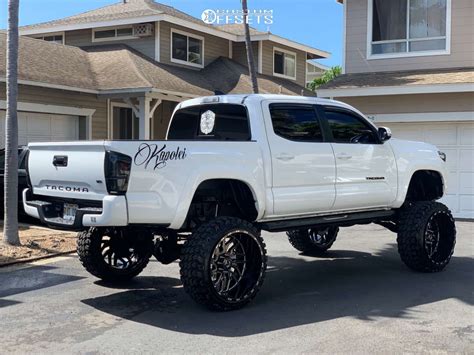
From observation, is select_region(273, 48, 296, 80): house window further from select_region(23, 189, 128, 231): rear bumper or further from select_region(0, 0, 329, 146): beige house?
select_region(23, 189, 128, 231): rear bumper

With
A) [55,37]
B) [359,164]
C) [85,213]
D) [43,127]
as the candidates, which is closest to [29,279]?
[85,213]

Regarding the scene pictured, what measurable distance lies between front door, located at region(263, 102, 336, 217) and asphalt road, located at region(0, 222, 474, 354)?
1.07 m

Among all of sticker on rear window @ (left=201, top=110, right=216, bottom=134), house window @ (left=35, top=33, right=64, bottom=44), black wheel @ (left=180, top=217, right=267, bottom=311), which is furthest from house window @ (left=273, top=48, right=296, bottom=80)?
black wheel @ (left=180, top=217, right=267, bottom=311)

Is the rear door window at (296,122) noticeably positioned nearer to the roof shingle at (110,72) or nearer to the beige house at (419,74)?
the beige house at (419,74)

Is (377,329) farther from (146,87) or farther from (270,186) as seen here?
(146,87)

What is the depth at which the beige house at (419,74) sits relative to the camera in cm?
1362

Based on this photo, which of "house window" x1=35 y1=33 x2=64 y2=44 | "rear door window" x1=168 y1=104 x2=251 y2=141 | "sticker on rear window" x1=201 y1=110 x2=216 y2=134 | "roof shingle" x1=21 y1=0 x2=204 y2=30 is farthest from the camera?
"house window" x1=35 y1=33 x2=64 y2=44

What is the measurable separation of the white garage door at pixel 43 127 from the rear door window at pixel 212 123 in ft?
28.1

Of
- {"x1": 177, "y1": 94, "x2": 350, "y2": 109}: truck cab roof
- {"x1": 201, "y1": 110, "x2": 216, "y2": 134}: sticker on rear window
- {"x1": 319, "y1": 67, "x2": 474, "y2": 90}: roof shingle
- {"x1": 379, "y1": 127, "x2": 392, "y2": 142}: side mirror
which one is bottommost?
{"x1": 379, "y1": 127, "x2": 392, "y2": 142}: side mirror

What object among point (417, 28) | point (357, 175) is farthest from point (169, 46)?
point (357, 175)

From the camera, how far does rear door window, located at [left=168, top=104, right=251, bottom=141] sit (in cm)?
675

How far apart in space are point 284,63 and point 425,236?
19.0 m

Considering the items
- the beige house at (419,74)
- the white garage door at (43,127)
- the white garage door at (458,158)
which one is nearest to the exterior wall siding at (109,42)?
the white garage door at (43,127)

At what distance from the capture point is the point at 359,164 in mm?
7191
